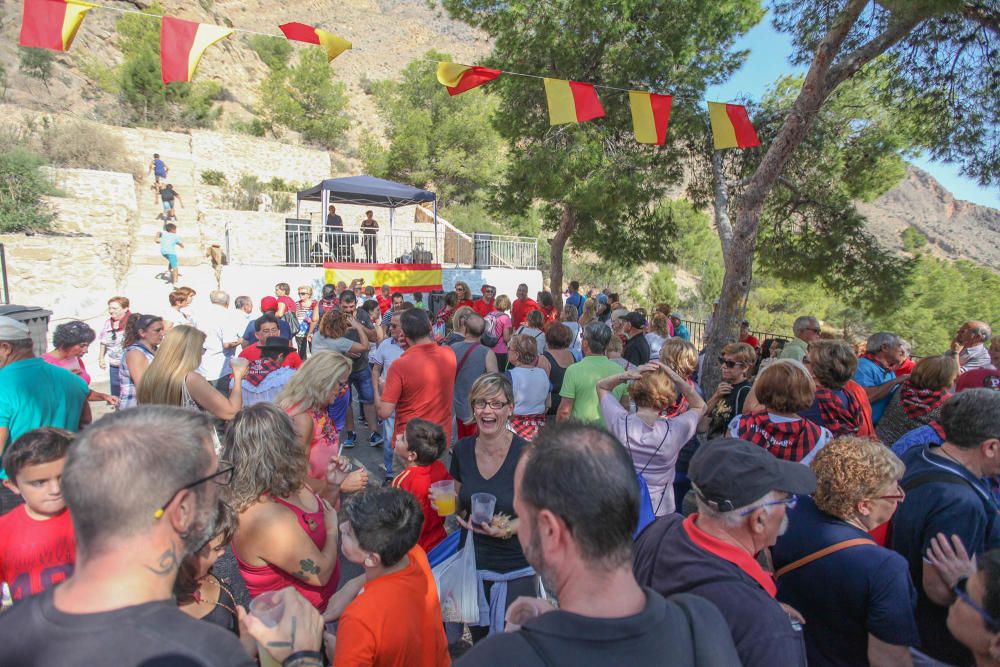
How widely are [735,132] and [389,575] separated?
7.59 metres

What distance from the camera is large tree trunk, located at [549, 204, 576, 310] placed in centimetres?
1323

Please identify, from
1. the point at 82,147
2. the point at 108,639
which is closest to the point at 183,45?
the point at 108,639

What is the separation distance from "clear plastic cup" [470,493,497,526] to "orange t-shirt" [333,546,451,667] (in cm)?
65

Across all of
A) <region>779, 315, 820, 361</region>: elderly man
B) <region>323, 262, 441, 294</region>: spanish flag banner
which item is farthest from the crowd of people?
<region>323, 262, 441, 294</region>: spanish flag banner

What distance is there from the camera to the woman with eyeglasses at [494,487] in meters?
2.44

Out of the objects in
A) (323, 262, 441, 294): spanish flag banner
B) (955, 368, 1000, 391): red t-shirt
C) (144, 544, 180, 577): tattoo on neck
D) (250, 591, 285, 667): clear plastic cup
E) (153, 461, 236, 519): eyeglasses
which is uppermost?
(323, 262, 441, 294): spanish flag banner

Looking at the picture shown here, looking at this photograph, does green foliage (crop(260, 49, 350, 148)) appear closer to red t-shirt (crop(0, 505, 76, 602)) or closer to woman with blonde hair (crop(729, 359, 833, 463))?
red t-shirt (crop(0, 505, 76, 602))

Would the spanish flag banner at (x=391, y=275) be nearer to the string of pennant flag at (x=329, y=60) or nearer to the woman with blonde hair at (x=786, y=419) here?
the string of pennant flag at (x=329, y=60)

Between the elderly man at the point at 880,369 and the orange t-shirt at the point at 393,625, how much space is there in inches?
156

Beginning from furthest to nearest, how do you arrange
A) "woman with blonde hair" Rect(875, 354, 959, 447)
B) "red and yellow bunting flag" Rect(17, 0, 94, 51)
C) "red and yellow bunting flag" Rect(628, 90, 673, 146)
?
"red and yellow bunting flag" Rect(628, 90, 673, 146)
"red and yellow bunting flag" Rect(17, 0, 94, 51)
"woman with blonde hair" Rect(875, 354, 959, 447)

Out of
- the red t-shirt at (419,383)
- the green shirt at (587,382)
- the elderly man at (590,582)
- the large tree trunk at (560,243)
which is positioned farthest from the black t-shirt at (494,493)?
the large tree trunk at (560,243)

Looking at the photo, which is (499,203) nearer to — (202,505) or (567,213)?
(567,213)

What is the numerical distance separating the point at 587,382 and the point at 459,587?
5.85ft

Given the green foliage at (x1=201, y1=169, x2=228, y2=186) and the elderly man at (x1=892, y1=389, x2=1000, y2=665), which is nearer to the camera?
the elderly man at (x1=892, y1=389, x2=1000, y2=665)
